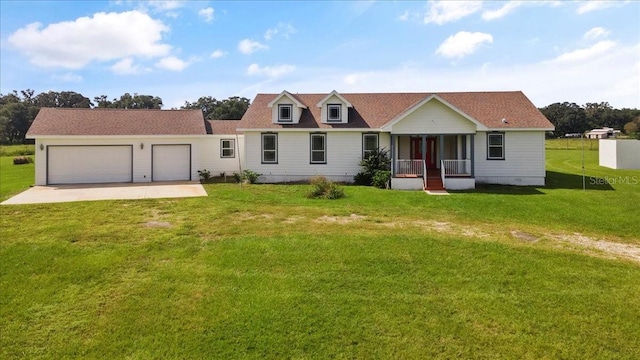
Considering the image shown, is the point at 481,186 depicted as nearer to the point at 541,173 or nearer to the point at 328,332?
the point at 541,173

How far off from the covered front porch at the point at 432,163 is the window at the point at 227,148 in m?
9.62

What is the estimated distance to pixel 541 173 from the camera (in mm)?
19859

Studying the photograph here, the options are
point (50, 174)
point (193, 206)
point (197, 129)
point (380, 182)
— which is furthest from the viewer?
point (197, 129)

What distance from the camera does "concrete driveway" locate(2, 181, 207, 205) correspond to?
15117 mm

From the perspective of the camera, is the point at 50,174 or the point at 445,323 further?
the point at 50,174

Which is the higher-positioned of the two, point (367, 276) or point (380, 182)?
point (380, 182)

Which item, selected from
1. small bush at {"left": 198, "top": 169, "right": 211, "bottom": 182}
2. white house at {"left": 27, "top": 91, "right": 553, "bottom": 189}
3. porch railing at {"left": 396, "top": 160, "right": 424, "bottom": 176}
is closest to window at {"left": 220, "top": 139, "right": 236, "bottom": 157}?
white house at {"left": 27, "top": 91, "right": 553, "bottom": 189}

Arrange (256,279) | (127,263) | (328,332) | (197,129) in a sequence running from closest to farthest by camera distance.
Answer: (328,332)
(256,279)
(127,263)
(197,129)

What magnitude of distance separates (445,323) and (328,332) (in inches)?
68.2

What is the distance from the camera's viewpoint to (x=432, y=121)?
62.3 feet

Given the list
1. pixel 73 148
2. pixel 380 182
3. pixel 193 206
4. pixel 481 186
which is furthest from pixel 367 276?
pixel 73 148

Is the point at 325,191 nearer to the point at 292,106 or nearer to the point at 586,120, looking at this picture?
the point at 292,106

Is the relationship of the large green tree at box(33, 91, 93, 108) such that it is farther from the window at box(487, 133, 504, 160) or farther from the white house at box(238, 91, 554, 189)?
the window at box(487, 133, 504, 160)

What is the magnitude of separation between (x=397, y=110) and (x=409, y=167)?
446 cm
